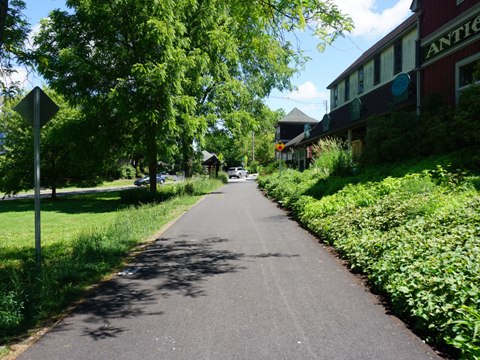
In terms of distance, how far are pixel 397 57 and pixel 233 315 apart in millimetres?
18713

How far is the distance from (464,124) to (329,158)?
21.6 feet

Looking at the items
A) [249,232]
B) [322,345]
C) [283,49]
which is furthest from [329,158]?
[322,345]

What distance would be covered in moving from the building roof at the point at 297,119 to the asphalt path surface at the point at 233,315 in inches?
2038

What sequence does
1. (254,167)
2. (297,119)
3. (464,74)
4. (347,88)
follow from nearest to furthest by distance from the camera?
(464,74), (347,88), (297,119), (254,167)

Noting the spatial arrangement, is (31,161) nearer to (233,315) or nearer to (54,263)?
(54,263)

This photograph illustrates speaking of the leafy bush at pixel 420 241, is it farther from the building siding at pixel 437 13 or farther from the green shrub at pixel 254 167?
the green shrub at pixel 254 167

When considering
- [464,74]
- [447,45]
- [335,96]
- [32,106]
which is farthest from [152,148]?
[335,96]

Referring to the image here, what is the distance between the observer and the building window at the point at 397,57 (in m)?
19.7

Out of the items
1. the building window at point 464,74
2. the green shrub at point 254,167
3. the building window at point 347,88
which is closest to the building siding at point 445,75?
the building window at point 464,74

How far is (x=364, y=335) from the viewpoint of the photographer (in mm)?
4148

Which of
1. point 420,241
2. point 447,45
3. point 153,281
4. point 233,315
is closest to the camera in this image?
point 233,315

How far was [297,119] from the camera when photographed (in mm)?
59281

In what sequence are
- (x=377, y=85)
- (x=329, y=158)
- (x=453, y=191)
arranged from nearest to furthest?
(x=453, y=191) < (x=329, y=158) < (x=377, y=85)

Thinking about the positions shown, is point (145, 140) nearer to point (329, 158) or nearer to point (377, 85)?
→ point (329, 158)
